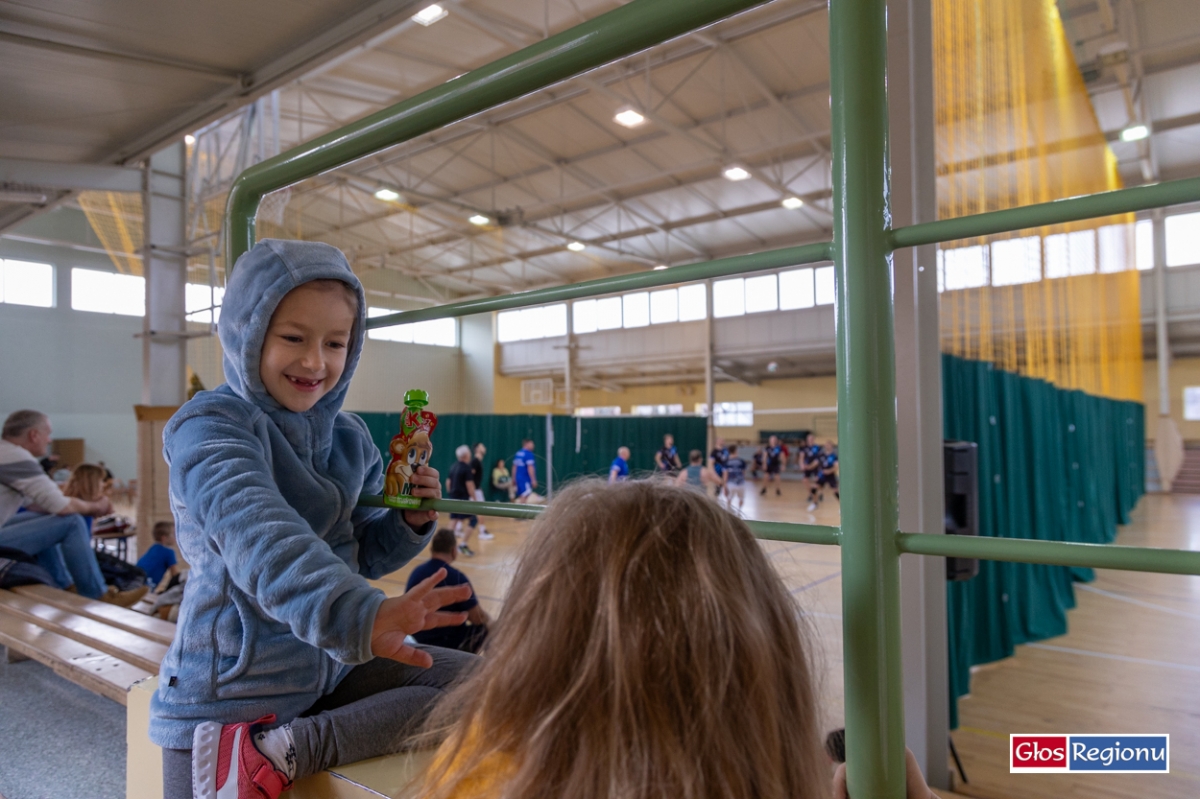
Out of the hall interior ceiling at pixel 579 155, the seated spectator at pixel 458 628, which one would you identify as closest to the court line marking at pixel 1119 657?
the seated spectator at pixel 458 628

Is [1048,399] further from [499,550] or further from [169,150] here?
[169,150]

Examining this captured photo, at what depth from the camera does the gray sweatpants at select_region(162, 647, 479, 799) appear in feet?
2.70

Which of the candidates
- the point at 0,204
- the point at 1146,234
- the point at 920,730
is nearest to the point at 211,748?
the point at 920,730

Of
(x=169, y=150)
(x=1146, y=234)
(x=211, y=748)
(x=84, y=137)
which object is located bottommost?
(x=211, y=748)

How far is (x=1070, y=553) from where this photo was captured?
1.51ft

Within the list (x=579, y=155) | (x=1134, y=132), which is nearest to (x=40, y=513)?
(x=579, y=155)

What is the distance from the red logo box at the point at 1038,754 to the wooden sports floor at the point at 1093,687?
47 millimetres

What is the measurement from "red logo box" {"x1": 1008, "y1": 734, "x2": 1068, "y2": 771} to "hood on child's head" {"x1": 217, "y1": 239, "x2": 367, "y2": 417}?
107 inches

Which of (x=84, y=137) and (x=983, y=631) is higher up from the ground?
(x=84, y=137)

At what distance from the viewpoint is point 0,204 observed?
548cm

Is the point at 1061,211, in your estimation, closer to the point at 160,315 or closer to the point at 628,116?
the point at 160,315

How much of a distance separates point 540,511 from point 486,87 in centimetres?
48

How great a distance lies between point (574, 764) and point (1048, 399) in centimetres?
527

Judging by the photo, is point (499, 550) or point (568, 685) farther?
point (499, 550)
